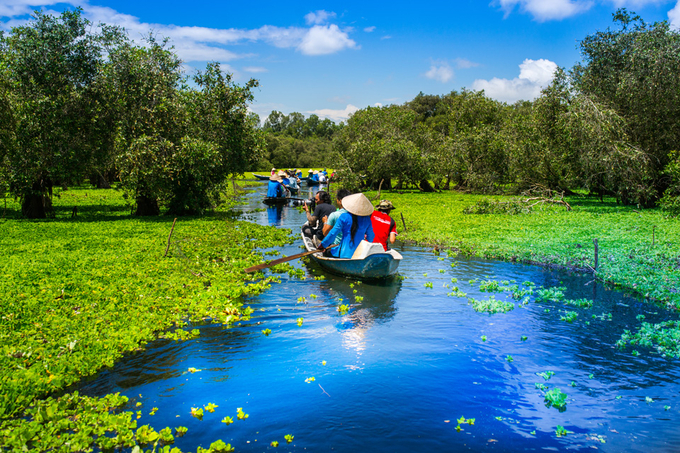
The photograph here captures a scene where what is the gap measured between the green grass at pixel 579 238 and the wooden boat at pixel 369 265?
505 centimetres

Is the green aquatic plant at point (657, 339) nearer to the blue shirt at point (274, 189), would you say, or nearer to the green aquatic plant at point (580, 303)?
the green aquatic plant at point (580, 303)

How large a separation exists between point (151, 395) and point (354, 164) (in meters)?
39.5

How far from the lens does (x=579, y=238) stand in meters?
16.1

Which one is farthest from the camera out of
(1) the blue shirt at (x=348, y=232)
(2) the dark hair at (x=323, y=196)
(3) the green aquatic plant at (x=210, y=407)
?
(2) the dark hair at (x=323, y=196)

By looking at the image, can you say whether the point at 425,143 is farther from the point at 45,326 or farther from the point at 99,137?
the point at 45,326

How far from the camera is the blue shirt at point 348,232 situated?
12609mm

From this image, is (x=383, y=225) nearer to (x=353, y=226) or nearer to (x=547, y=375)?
(x=353, y=226)

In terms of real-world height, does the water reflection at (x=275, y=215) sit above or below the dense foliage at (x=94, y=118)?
below

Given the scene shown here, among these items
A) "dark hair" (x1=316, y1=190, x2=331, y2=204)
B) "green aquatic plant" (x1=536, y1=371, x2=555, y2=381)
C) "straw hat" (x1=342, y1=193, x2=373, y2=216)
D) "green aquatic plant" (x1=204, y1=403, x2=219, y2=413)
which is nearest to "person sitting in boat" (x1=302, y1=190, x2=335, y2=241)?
"dark hair" (x1=316, y1=190, x2=331, y2=204)

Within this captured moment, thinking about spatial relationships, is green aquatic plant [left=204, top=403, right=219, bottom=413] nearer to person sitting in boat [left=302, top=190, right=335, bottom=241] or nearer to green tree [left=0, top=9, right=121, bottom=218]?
person sitting in boat [left=302, top=190, right=335, bottom=241]

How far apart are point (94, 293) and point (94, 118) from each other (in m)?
15.5

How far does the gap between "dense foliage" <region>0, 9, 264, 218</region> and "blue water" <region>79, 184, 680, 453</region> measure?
13578mm

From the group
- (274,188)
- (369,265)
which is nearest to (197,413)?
(369,265)

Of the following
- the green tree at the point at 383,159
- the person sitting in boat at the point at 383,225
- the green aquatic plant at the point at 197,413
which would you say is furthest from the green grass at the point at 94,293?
the green tree at the point at 383,159
